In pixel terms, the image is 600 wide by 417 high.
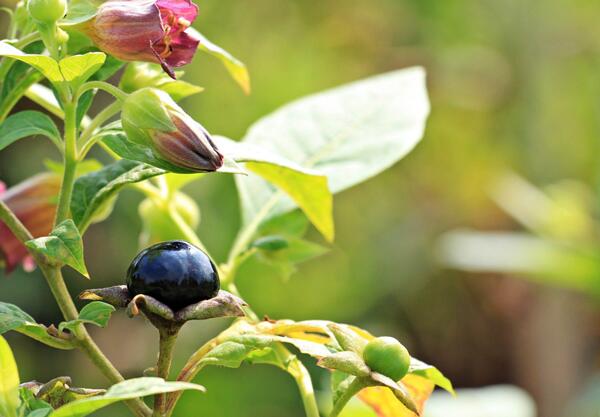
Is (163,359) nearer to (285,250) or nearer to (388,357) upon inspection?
→ (388,357)

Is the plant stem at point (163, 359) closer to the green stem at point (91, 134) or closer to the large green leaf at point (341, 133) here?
the green stem at point (91, 134)

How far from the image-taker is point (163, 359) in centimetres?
54

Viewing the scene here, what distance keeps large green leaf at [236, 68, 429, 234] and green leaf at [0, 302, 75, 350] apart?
325 mm

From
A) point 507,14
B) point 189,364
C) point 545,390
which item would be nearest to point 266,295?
point 545,390

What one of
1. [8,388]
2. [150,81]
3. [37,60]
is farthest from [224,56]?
[8,388]

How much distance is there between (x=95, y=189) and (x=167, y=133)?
0.11 meters

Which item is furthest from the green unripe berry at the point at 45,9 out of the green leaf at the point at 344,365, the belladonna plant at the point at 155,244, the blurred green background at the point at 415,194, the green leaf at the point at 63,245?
the blurred green background at the point at 415,194

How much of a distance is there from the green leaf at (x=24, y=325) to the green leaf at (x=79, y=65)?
124 millimetres

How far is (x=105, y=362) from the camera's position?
54 cm

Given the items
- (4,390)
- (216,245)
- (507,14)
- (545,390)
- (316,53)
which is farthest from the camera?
(507,14)

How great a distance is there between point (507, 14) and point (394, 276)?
1228mm

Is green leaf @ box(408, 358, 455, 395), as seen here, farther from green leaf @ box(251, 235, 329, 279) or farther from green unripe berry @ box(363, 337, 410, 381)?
green leaf @ box(251, 235, 329, 279)

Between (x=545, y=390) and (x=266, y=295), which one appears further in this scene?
(x=545, y=390)

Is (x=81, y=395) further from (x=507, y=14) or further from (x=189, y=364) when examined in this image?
(x=507, y=14)
